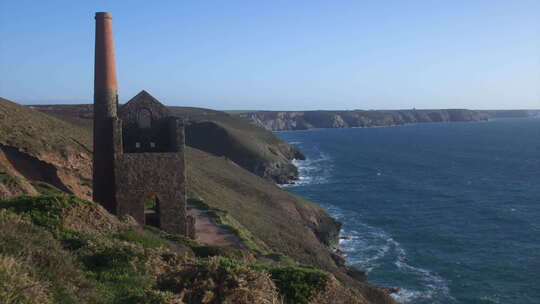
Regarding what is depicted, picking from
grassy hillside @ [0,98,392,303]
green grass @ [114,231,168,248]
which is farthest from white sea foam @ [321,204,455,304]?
green grass @ [114,231,168,248]

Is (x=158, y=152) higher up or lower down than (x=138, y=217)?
higher up

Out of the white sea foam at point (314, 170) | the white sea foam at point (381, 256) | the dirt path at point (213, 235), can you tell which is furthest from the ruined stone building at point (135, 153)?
the white sea foam at point (314, 170)

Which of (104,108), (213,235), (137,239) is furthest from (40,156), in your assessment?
(137,239)

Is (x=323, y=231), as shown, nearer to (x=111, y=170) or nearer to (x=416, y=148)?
(x=111, y=170)

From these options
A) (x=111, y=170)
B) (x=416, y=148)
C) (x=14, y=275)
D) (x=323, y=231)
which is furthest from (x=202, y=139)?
(x=14, y=275)

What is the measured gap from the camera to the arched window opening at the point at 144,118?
80.2 feet

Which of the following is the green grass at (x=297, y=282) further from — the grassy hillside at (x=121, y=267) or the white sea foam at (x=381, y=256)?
the white sea foam at (x=381, y=256)

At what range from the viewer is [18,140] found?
29.7 metres

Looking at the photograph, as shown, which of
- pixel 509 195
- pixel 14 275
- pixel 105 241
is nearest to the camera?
pixel 14 275

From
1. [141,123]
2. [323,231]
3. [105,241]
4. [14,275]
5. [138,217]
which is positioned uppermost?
[141,123]

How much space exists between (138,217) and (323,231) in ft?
74.1

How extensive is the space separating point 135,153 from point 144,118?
8.73 feet

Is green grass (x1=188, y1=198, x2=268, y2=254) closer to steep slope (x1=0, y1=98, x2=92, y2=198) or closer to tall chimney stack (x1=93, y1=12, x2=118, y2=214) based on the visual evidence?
tall chimney stack (x1=93, y1=12, x2=118, y2=214)

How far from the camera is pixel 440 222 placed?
4672 centimetres
